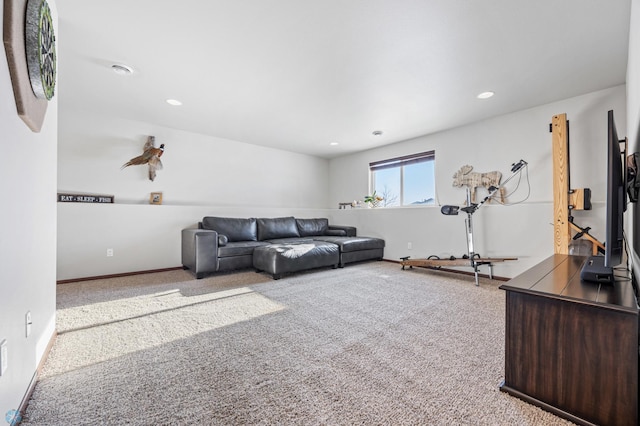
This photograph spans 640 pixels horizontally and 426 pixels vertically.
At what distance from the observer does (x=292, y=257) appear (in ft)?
12.4

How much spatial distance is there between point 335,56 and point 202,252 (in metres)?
2.91

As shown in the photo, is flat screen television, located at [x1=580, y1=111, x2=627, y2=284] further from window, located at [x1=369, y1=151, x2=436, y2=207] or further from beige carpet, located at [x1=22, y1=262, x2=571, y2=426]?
window, located at [x1=369, y1=151, x2=436, y2=207]

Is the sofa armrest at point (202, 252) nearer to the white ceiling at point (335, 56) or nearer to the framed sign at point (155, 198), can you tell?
the framed sign at point (155, 198)

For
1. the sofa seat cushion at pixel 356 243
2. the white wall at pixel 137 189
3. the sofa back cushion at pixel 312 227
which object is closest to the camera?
the white wall at pixel 137 189

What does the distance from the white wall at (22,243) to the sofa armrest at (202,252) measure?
1891mm

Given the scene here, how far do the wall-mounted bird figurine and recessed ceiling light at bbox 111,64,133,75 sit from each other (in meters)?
1.59

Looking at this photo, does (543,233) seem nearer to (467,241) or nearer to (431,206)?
(467,241)

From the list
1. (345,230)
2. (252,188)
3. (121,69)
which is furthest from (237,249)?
(121,69)

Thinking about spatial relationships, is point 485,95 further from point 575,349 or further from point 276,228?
point 276,228

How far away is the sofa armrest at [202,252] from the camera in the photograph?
3668 mm

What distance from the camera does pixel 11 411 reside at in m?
1.05

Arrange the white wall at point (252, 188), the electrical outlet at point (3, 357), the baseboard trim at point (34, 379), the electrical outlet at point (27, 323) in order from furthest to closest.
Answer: the white wall at point (252, 188)
the electrical outlet at point (27, 323)
the baseboard trim at point (34, 379)
the electrical outlet at point (3, 357)

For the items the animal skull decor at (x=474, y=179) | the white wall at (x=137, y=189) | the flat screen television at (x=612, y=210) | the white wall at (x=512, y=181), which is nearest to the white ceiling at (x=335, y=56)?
the white wall at (x=512, y=181)

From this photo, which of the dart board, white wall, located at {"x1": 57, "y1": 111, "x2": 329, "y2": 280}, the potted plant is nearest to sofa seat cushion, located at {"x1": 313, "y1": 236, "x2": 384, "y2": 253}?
the potted plant
